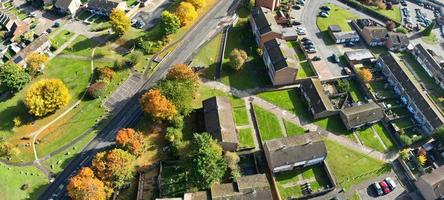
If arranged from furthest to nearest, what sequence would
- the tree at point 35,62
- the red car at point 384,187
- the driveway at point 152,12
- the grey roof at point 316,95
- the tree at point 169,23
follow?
1. the driveway at point 152,12
2. the tree at point 169,23
3. the tree at point 35,62
4. the grey roof at point 316,95
5. the red car at point 384,187

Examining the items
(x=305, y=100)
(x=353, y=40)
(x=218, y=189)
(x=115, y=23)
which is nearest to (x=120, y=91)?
(x=115, y=23)

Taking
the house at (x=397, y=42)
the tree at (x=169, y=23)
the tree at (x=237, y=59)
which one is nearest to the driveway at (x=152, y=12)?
the tree at (x=169, y=23)

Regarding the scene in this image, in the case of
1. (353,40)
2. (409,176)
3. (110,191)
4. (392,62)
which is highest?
(353,40)

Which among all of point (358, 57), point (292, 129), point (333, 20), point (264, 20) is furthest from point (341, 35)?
point (292, 129)

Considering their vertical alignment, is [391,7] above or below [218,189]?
above

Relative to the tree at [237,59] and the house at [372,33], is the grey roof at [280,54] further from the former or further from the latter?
the house at [372,33]

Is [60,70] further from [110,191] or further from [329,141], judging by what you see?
[329,141]
